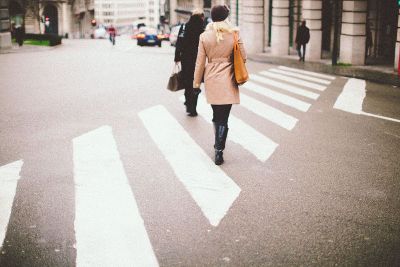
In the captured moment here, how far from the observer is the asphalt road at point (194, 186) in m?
4.45

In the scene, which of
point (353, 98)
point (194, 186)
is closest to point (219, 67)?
point (194, 186)

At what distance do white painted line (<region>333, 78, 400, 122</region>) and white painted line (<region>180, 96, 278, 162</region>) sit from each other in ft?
8.93

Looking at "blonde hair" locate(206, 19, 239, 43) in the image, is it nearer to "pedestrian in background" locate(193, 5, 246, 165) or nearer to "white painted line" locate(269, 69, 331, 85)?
"pedestrian in background" locate(193, 5, 246, 165)

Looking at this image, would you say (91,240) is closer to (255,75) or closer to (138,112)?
(138,112)

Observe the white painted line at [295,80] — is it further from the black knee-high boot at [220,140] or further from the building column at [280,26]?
the building column at [280,26]

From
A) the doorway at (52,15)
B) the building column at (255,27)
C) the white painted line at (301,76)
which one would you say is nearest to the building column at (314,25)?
the white painted line at (301,76)

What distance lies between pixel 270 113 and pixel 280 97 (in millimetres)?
2400

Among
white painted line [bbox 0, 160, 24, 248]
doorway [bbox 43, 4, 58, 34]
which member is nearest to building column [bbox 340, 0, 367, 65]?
white painted line [bbox 0, 160, 24, 248]

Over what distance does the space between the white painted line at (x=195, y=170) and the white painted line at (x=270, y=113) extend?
1.92 metres

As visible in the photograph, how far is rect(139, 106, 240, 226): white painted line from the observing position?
554 cm

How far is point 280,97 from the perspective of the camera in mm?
13117

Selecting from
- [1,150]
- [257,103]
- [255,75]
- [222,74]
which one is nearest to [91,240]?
[222,74]

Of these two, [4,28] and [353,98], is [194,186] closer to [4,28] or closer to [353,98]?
[353,98]

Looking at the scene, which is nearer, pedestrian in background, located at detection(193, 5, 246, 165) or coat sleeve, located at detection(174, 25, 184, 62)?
pedestrian in background, located at detection(193, 5, 246, 165)
